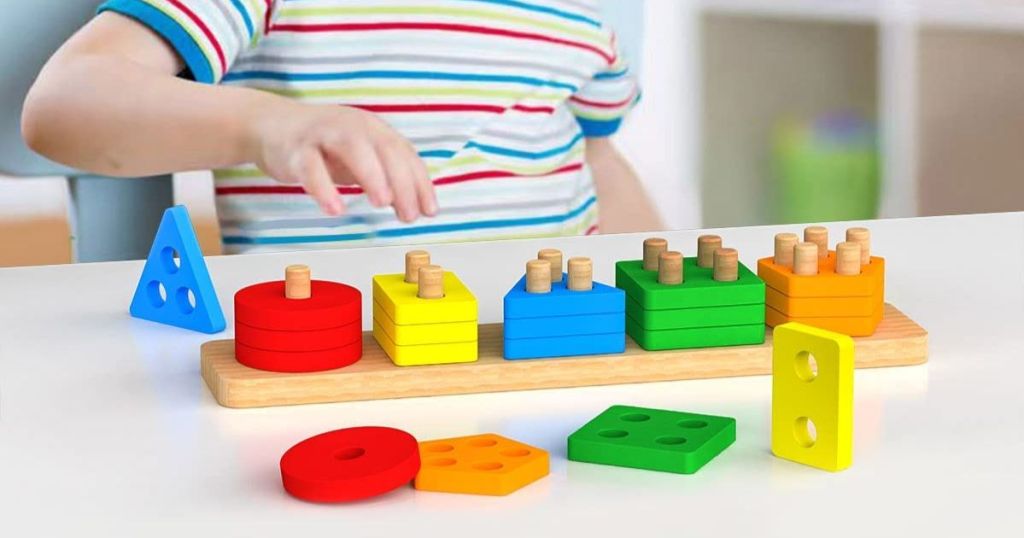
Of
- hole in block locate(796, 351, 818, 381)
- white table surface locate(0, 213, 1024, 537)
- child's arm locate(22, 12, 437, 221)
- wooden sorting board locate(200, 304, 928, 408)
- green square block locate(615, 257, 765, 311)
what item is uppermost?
child's arm locate(22, 12, 437, 221)

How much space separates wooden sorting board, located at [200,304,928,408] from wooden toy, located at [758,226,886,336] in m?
0.01

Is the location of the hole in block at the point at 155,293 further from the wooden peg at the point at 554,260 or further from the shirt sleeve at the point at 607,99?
the shirt sleeve at the point at 607,99

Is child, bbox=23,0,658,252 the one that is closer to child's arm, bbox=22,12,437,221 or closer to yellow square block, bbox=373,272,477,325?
child's arm, bbox=22,12,437,221

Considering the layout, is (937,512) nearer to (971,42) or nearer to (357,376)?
(357,376)

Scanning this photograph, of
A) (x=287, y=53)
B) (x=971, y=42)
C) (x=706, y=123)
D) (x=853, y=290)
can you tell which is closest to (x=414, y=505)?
(x=853, y=290)

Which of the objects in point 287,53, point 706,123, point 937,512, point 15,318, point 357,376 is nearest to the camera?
point 937,512

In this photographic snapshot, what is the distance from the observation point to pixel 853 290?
73 centimetres

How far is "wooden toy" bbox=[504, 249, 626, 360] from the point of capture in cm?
70

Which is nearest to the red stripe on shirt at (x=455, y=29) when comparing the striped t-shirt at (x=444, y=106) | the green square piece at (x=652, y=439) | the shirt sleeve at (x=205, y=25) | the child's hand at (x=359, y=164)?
the striped t-shirt at (x=444, y=106)

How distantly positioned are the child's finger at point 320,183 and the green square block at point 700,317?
0.19 m

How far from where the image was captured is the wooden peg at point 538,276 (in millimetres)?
705

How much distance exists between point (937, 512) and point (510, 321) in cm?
24

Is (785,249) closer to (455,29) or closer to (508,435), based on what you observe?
(508,435)

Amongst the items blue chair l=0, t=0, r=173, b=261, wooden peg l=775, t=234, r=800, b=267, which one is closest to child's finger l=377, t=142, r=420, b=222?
wooden peg l=775, t=234, r=800, b=267
